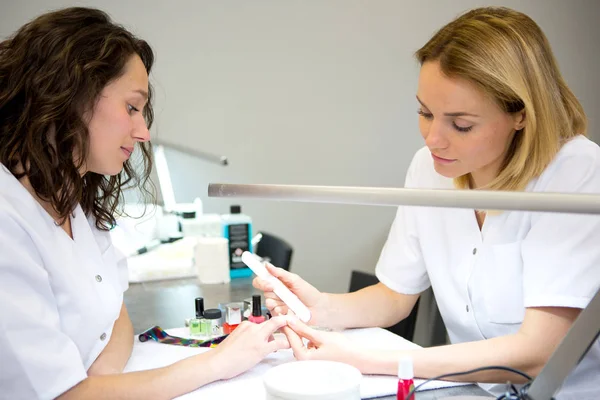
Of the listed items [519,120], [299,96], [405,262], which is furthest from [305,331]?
[299,96]

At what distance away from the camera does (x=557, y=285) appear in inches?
46.9

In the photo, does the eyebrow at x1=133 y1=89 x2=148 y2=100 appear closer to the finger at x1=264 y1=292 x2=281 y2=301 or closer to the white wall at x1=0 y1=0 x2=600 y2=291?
the finger at x1=264 y1=292 x2=281 y2=301

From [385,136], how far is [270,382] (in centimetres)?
294

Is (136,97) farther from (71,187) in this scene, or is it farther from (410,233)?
(410,233)

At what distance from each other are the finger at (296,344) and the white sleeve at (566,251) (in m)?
0.46


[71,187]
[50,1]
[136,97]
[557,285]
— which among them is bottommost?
[557,285]

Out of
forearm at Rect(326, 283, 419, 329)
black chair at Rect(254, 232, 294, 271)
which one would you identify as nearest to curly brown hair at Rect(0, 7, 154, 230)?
forearm at Rect(326, 283, 419, 329)

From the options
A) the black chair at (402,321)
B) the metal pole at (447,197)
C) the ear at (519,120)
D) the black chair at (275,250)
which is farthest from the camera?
the black chair at (275,250)

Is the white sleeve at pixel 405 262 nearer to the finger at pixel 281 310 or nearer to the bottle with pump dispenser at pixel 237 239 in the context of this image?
the finger at pixel 281 310

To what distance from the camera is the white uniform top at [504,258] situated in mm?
1197

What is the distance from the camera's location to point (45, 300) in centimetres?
104

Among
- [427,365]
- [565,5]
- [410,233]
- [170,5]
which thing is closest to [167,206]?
[170,5]

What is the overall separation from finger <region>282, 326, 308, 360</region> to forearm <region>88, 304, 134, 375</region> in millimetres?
348

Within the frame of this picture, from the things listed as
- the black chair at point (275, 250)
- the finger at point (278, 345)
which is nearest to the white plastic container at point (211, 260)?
the black chair at point (275, 250)
